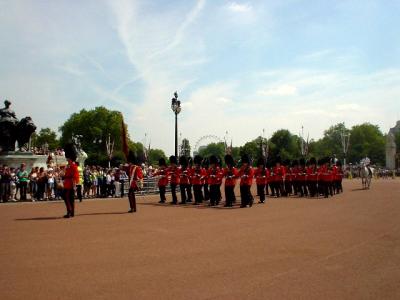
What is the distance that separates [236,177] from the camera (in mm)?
16453

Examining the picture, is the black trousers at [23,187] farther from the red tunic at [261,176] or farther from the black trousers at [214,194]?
the red tunic at [261,176]

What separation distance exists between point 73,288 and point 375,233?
675 centimetres

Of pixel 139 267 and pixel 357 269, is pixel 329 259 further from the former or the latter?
pixel 139 267

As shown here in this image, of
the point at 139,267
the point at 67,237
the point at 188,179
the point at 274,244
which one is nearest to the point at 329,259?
the point at 274,244

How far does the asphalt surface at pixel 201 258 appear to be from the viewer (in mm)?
5406

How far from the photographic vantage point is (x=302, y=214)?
1323cm

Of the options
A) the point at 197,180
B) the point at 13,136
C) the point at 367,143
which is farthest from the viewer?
the point at 367,143

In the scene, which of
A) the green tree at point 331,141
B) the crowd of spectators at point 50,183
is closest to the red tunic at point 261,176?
the crowd of spectators at point 50,183

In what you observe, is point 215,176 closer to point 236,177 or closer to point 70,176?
point 236,177

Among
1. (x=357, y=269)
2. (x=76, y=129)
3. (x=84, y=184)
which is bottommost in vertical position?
(x=357, y=269)

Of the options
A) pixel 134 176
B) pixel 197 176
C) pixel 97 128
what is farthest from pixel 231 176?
pixel 97 128

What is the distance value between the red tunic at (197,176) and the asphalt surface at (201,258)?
5845 millimetres

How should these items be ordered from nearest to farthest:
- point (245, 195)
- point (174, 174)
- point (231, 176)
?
1. point (245, 195)
2. point (231, 176)
3. point (174, 174)

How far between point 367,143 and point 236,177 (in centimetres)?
9983
